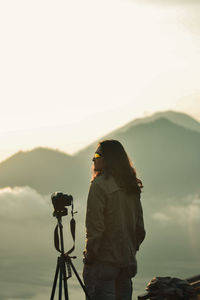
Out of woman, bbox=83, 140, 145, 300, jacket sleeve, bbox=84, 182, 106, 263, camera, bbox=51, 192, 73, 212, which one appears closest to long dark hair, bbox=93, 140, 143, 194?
woman, bbox=83, 140, 145, 300

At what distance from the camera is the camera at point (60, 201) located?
18.0ft

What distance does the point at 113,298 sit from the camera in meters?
5.15

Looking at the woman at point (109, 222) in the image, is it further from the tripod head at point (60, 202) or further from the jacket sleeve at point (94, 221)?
the tripod head at point (60, 202)

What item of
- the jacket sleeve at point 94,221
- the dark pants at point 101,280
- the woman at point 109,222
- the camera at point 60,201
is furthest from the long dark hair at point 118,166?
the dark pants at point 101,280

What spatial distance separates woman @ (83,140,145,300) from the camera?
5082mm

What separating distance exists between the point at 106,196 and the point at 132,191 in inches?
9.1

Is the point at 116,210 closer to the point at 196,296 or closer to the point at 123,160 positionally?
the point at 123,160

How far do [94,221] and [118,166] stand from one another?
0.50 m

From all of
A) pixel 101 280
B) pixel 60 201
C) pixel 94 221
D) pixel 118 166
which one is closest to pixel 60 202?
pixel 60 201

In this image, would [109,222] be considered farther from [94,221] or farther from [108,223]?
[94,221]

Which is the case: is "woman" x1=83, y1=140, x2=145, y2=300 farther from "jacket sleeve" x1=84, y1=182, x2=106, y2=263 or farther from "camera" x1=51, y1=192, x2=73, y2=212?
"camera" x1=51, y1=192, x2=73, y2=212

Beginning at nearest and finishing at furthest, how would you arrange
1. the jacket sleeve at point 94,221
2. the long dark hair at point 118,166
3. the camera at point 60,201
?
1. the jacket sleeve at point 94,221
2. the long dark hair at point 118,166
3. the camera at point 60,201

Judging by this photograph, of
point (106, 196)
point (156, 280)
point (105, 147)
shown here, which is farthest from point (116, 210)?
point (156, 280)

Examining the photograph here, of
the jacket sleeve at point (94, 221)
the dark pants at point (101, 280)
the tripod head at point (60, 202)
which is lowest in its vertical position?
the dark pants at point (101, 280)
